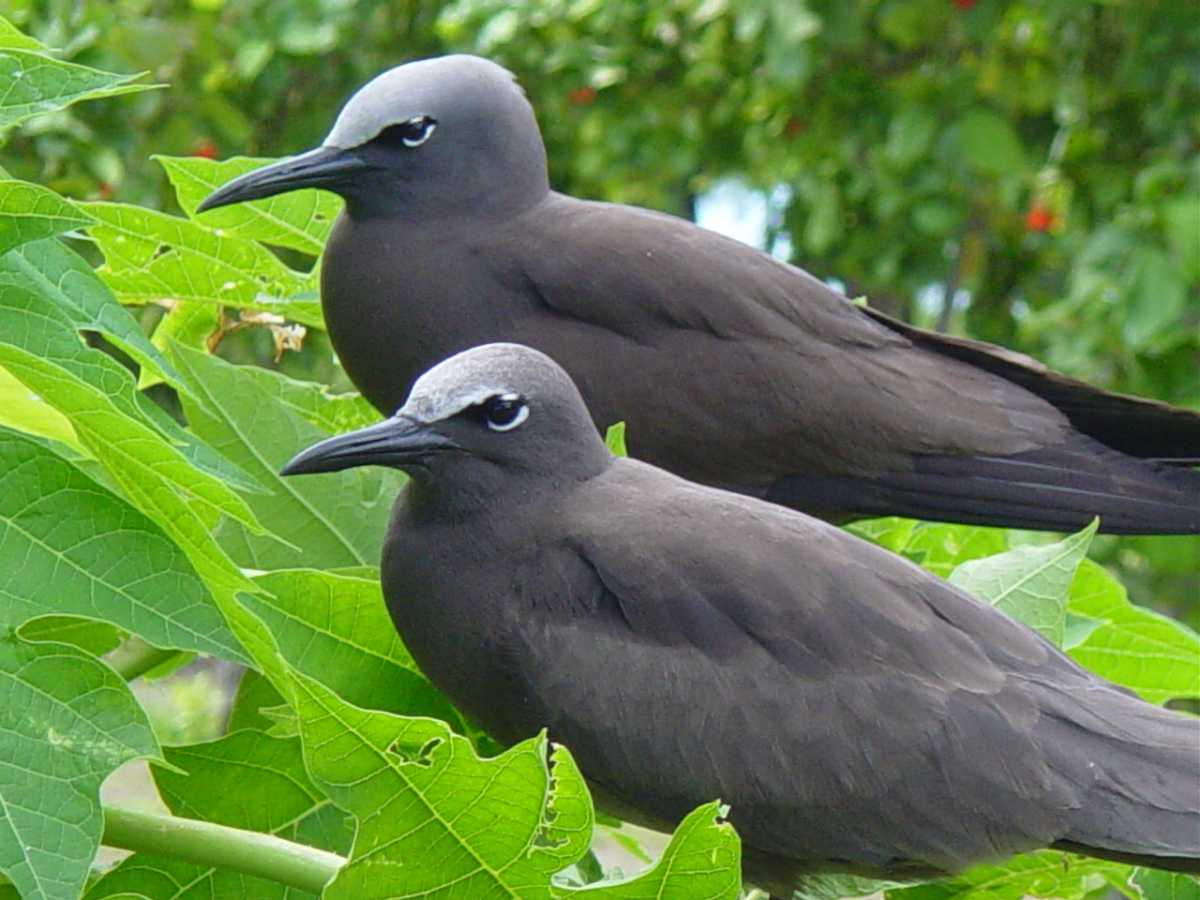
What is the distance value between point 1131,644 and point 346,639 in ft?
2.58

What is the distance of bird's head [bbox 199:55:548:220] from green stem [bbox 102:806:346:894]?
40.7 inches

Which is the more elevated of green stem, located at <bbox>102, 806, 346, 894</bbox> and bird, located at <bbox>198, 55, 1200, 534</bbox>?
green stem, located at <bbox>102, 806, 346, 894</bbox>

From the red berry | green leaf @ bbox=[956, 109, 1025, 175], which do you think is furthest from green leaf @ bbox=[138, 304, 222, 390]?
the red berry

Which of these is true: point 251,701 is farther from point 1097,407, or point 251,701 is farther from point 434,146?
point 1097,407

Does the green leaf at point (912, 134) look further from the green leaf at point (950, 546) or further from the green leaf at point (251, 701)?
the green leaf at point (251, 701)

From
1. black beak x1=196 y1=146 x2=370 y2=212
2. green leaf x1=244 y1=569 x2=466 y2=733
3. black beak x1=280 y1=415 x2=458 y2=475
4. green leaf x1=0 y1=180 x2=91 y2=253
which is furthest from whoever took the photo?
black beak x1=196 y1=146 x2=370 y2=212

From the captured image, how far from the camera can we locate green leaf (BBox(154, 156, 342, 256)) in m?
1.89

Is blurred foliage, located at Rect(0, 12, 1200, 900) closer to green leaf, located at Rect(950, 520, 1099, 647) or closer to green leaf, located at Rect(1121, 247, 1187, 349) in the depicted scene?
green leaf, located at Rect(950, 520, 1099, 647)

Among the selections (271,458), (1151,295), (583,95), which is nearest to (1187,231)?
(1151,295)

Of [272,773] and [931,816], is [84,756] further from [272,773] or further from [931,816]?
[931,816]

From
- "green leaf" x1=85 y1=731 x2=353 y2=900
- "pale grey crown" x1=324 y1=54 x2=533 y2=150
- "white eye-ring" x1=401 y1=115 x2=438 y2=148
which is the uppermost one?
"pale grey crown" x1=324 y1=54 x2=533 y2=150

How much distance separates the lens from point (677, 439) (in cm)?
229

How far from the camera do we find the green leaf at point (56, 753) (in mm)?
1057

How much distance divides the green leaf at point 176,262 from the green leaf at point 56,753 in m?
0.68
